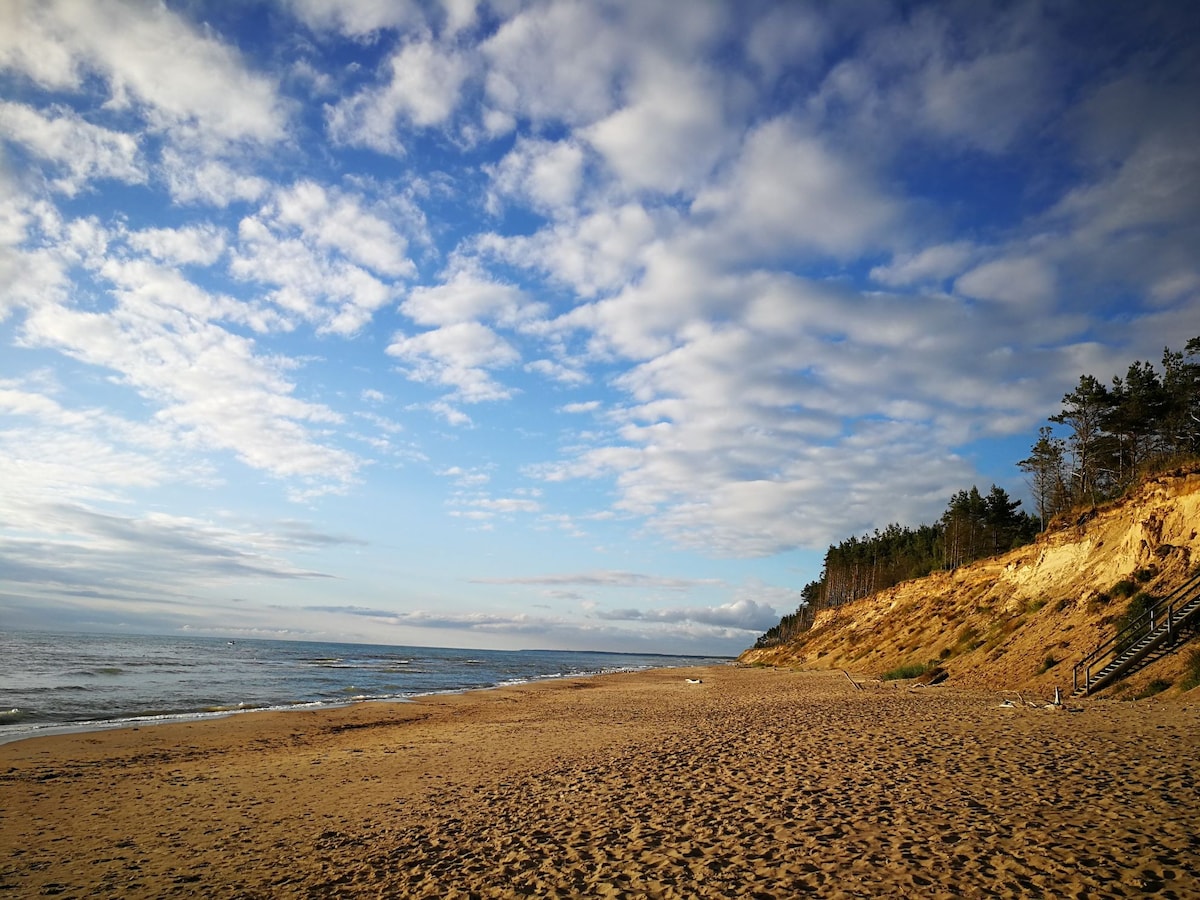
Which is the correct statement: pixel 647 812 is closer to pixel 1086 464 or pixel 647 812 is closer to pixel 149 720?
pixel 149 720

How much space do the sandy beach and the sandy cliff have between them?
893 centimetres

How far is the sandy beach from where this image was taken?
7.48m

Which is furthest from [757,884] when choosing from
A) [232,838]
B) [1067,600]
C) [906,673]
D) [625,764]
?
[906,673]

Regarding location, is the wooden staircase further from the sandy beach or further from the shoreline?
the shoreline

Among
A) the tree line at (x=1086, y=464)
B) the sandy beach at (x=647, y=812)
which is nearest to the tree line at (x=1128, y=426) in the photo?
A: the tree line at (x=1086, y=464)

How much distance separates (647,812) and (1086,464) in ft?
170

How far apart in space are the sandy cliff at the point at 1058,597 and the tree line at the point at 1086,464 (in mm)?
3373

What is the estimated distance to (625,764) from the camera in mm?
14188

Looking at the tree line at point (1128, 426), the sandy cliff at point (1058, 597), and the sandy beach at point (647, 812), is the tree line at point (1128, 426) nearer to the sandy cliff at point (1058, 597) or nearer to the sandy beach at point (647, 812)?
A: the sandy cliff at point (1058, 597)

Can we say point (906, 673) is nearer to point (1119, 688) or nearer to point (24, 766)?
point (1119, 688)

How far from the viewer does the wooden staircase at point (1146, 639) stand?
2130cm

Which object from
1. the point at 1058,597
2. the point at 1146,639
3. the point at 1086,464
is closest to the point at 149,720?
the point at 1146,639

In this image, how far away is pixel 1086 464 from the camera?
4697 centimetres

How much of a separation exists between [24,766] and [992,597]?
46860mm
